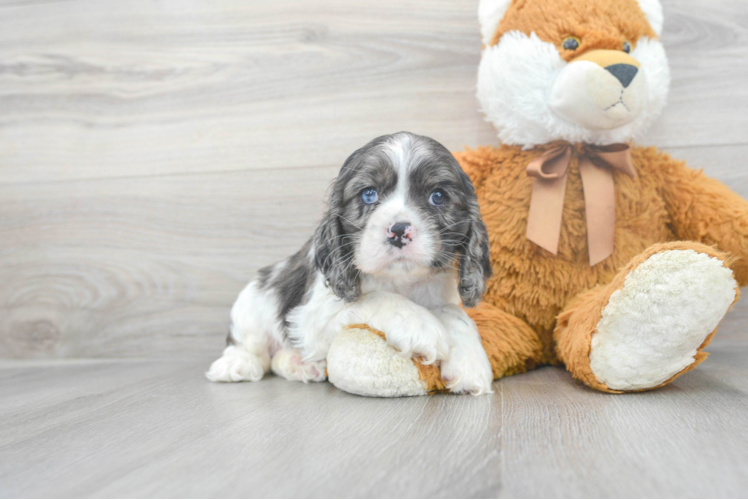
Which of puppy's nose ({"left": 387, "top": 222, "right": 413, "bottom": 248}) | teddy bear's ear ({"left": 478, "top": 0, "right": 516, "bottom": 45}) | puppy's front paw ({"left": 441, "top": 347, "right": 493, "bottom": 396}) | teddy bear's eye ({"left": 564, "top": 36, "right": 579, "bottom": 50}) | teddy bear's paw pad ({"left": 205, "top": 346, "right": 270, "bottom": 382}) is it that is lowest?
teddy bear's paw pad ({"left": 205, "top": 346, "right": 270, "bottom": 382})

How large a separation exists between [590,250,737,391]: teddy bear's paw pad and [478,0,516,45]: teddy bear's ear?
3.36 ft

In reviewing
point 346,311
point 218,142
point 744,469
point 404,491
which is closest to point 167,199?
point 218,142

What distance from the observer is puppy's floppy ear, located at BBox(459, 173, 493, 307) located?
1.63 meters

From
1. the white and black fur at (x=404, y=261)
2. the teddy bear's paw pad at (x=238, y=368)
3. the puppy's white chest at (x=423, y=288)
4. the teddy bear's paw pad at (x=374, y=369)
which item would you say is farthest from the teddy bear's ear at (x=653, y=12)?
the teddy bear's paw pad at (x=238, y=368)

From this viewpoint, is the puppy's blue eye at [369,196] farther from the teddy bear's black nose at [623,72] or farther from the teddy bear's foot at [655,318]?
the teddy bear's black nose at [623,72]

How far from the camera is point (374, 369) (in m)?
1.57

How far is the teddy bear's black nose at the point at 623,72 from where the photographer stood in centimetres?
175

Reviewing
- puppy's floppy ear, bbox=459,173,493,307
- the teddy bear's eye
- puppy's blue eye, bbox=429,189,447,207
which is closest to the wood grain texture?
puppy's floppy ear, bbox=459,173,493,307

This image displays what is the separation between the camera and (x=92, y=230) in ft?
8.94

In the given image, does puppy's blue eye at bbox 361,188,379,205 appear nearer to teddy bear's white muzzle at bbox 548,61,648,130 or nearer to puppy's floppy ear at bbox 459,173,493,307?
puppy's floppy ear at bbox 459,173,493,307

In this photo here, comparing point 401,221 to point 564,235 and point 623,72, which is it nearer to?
point 564,235

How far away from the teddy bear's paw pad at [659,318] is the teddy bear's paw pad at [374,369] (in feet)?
1.69

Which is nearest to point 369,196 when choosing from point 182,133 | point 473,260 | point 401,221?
point 401,221

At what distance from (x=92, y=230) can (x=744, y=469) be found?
8.79 ft
